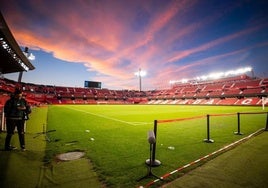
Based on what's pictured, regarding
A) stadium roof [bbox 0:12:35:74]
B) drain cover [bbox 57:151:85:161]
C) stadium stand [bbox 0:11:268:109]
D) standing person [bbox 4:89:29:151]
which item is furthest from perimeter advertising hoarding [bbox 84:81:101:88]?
drain cover [bbox 57:151:85:161]

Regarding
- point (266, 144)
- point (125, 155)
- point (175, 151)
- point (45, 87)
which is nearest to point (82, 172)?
point (125, 155)

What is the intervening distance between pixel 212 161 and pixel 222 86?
69569 mm

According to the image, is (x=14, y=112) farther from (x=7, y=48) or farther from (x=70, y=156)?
(x=7, y=48)

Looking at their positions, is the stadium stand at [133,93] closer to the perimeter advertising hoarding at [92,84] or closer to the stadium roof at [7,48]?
the stadium roof at [7,48]

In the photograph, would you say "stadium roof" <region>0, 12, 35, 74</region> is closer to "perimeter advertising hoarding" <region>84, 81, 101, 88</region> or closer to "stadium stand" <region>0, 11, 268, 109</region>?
"stadium stand" <region>0, 11, 268, 109</region>

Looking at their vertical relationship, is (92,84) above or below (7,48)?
above

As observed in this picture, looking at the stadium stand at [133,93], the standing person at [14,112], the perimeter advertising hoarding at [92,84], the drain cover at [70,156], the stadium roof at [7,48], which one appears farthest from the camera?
the perimeter advertising hoarding at [92,84]

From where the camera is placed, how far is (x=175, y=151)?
5488 mm

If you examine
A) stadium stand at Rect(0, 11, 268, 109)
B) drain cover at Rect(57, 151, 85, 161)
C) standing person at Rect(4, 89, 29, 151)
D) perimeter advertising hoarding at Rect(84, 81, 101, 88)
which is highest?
perimeter advertising hoarding at Rect(84, 81, 101, 88)

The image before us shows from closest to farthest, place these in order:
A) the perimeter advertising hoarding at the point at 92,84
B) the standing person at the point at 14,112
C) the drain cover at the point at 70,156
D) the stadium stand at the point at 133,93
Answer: the drain cover at the point at 70,156 → the standing person at the point at 14,112 → the stadium stand at the point at 133,93 → the perimeter advertising hoarding at the point at 92,84

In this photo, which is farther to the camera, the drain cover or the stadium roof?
the stadium roof

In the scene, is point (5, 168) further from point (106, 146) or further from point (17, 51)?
point (17, 51)

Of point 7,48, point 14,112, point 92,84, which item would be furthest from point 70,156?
point 92,84

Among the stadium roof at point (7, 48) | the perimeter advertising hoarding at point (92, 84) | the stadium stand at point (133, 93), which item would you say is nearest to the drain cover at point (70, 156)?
the stadium roof at point (7, 48)
